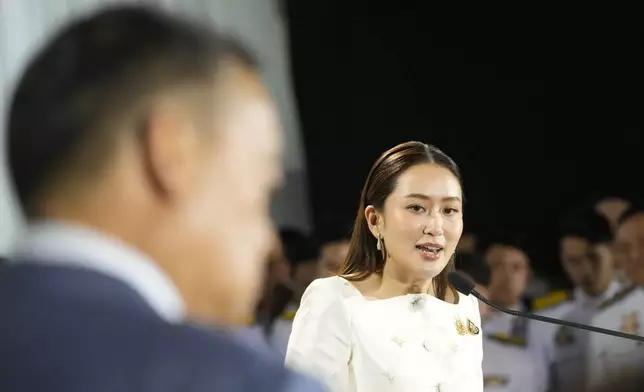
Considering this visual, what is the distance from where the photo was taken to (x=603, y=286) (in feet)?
9.90

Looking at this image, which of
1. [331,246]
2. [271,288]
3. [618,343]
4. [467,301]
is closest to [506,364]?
[618,343]

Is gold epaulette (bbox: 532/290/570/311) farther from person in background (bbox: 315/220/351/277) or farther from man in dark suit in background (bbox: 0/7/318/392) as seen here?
man in dark suit in background (bbox: 0/7/318/392)

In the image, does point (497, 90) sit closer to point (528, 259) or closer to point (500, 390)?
point (528, 259)

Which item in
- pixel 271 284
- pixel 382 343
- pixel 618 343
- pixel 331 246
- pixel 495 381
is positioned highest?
pixel 382 343

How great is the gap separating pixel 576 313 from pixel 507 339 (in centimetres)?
28

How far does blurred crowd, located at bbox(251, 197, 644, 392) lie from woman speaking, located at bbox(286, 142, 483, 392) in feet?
4.29

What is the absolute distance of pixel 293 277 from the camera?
3.12m

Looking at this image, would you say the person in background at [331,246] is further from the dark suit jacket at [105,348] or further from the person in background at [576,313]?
the dark suit jacket at [105,348]

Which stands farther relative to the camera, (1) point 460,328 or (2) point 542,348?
(2) point 542,348

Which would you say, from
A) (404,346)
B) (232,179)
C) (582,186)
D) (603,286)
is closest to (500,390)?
(603,286)

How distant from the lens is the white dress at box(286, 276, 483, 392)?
4.66 feet

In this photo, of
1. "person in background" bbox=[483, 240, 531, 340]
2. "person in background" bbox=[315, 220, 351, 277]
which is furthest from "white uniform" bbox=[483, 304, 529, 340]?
"person in background" bbox=[315, 220, 351, 277]

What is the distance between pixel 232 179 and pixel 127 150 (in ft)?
0.18

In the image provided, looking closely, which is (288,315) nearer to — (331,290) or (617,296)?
(617,296)
